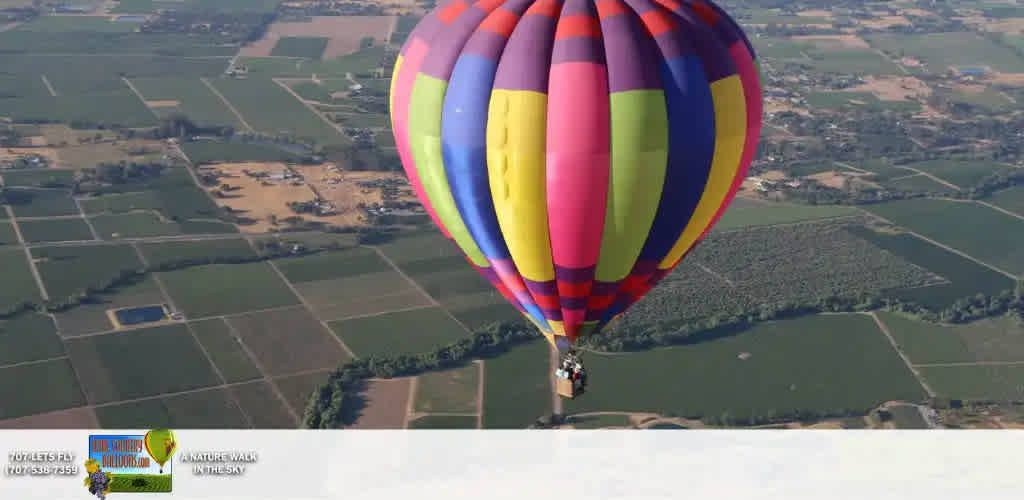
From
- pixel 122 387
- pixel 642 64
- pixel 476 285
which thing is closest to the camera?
pixel 642 64

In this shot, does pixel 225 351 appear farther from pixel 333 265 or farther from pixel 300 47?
pixel 300 47

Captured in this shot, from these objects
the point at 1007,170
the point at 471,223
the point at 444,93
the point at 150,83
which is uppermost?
the point at 444,93

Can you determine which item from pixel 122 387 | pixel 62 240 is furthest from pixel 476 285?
pixel 62 240

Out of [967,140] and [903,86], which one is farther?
[903,86]

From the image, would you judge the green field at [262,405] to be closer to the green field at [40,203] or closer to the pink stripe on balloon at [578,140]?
the pink stripe on balloon at [578,140]

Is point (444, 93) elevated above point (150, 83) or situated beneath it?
elevated above

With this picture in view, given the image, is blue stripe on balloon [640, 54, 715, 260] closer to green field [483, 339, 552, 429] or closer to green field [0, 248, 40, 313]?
green field [483, 339, 552, 429]

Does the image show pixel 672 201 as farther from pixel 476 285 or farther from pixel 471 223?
pixel 476 285
